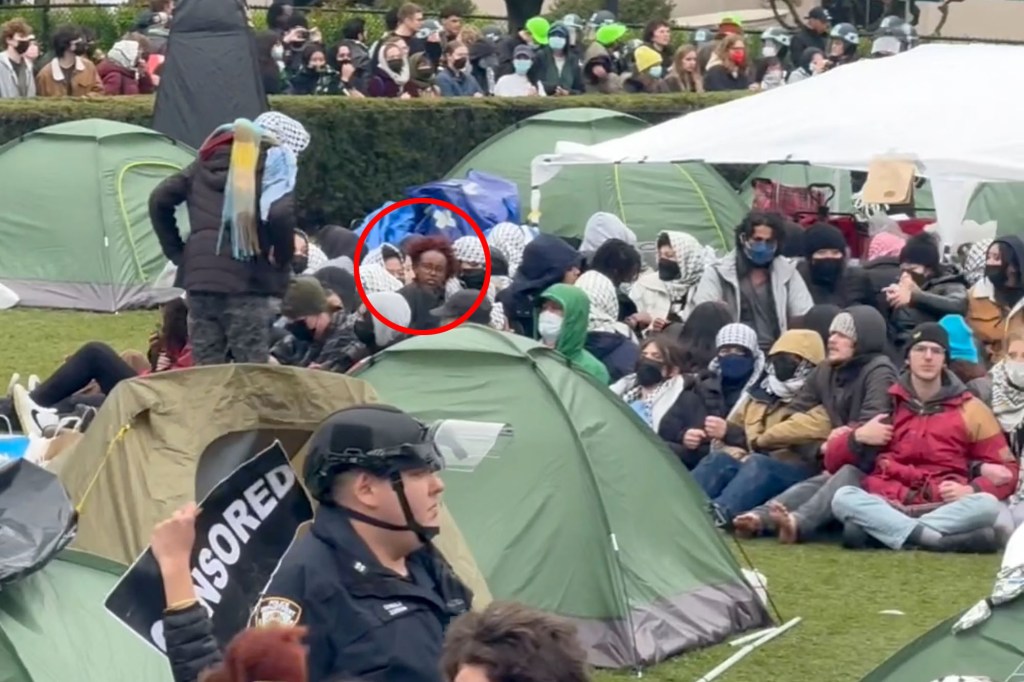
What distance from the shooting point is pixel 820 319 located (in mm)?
11508

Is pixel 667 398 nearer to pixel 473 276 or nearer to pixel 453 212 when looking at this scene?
pixel 473 276

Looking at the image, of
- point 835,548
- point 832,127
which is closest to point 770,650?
point 835,548

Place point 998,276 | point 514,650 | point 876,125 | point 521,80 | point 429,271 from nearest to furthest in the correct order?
point 514,650
point 998,276
point 429,271
point 876,125
point 521,80

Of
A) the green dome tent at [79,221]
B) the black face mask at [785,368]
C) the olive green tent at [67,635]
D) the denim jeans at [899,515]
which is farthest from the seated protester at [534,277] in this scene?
the olive green tent at [67,635]

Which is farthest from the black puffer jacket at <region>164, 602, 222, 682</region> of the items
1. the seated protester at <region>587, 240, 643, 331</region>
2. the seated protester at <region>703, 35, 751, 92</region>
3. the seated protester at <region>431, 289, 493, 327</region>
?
the seated protester at <region>703, 35, 751, 92</region>

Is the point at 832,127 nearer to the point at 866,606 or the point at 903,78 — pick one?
the point at 903,78

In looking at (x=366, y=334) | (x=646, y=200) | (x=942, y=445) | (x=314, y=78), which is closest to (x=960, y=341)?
(x=942, y=445)

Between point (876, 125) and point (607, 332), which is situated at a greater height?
point (876, 125)

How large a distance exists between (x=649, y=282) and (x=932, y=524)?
14.0ft

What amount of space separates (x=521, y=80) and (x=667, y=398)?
40.5 ft

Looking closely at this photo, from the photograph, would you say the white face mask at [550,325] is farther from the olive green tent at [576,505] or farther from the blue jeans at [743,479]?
the olive green tent at [576,505]

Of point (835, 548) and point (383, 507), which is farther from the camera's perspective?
point (835, 548)

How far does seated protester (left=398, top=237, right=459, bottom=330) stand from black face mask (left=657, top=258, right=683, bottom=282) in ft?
5.24

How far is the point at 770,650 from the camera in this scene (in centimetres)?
825
